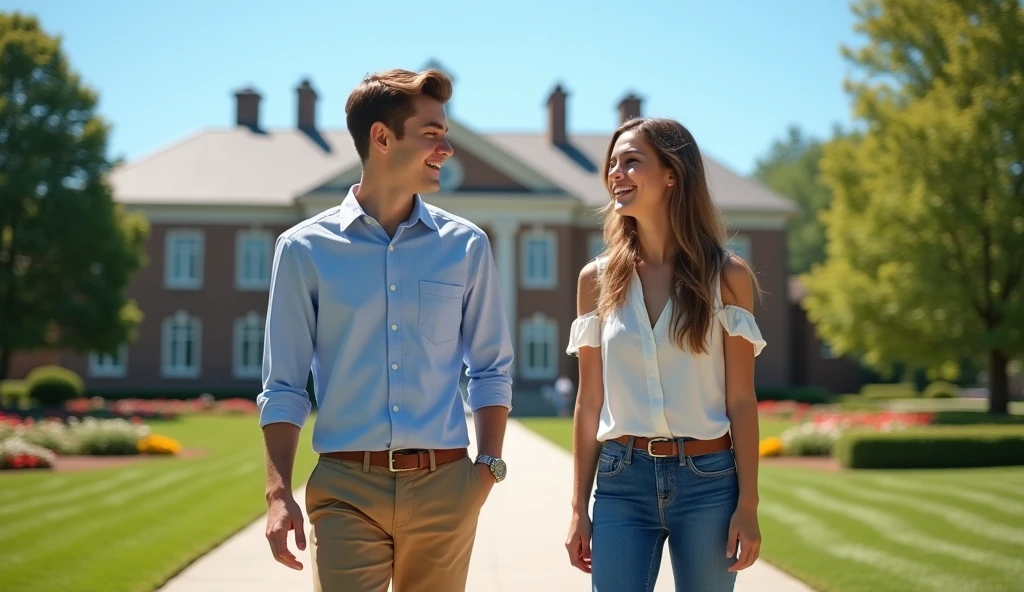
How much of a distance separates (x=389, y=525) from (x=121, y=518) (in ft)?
24.8

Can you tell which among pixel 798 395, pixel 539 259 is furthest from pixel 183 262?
pixel 798 395

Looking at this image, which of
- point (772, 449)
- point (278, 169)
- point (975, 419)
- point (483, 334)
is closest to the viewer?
point (483, 334)

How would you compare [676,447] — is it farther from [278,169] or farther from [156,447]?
[278,169]

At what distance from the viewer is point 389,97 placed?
3115 millimetres

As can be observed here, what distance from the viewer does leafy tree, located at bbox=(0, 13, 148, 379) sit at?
95.5ft

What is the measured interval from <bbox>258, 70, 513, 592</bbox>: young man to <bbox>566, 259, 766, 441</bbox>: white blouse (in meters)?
0.37

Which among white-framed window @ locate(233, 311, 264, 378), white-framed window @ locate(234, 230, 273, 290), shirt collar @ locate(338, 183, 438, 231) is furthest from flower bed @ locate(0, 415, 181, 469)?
white-framed window @ locate(234, 230, 273, 290)

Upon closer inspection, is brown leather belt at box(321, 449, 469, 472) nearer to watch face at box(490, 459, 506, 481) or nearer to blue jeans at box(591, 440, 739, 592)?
watch face at box(490, 459, 506, 481)

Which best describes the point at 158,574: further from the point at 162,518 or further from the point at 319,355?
the point at 319,355

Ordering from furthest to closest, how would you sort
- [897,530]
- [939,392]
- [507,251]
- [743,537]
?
[939,392], [507,251], [897,530], [743,537]

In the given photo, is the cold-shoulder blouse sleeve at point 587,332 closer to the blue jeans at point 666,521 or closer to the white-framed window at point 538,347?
the blue jeans at point 666,521

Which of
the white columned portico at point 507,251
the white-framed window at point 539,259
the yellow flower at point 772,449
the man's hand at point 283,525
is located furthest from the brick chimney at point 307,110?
the man's hand at point 283,525

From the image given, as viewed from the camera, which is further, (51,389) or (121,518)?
(51,389)

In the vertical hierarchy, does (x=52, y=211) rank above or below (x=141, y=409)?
above
